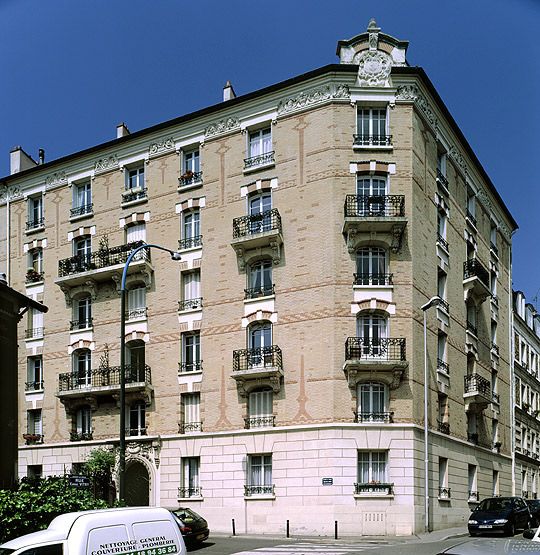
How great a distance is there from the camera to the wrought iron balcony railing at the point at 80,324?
39.8 meters

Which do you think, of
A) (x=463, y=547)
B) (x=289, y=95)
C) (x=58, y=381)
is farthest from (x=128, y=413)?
(x=463, y=547)

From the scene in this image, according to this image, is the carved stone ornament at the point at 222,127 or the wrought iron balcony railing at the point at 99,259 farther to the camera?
the wrought iron balcony railing at the point at 99,259

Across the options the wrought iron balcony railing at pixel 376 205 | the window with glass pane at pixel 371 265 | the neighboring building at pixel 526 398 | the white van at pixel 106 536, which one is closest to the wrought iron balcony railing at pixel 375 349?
the window with glass pane at pixel 371 265

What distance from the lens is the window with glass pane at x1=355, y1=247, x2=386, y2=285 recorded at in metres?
33.1

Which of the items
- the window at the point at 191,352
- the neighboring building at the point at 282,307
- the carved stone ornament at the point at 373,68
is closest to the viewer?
the neighboring building at the point at 282,307


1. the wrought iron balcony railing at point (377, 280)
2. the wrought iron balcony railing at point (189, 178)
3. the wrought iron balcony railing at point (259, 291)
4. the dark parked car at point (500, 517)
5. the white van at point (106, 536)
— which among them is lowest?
the dark parked car at point (500, 517)

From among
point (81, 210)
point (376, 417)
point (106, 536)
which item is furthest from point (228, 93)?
point (106, 536)

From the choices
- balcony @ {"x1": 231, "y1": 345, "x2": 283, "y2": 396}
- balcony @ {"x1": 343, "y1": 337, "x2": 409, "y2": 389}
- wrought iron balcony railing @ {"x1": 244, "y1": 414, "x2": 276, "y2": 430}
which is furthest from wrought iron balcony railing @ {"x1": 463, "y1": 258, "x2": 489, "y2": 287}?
wrought iron balcony railing @ {"x1": 244, "y1": 414, "x2": 276, "y2": 430}

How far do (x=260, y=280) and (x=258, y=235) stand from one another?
2144 millimetres

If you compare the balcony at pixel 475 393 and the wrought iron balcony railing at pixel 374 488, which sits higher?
the balcony at pixel 475 393

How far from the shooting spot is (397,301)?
3284 cm

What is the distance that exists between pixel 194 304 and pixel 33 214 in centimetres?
1297

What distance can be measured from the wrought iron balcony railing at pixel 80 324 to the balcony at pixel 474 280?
64.3 ft

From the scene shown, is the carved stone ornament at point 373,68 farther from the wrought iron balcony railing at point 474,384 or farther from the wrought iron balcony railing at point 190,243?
the wrought iron balcony railing at point 474,384
